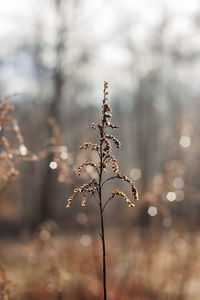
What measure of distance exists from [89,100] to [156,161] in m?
19.5

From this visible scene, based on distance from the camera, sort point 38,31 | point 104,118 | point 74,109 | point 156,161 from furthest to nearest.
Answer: point 156,161, point 74,109, point 38,31, point 104,118

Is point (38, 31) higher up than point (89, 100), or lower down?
lower down

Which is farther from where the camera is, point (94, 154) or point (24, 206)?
point (24, 206)

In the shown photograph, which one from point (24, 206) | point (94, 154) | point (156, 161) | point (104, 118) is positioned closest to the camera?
point (104, 118)

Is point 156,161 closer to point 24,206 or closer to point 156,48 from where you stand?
point 24,206

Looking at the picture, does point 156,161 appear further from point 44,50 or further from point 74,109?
point 44,50

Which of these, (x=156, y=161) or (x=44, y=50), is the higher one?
(x=156, y=161)

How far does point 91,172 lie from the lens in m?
2.73

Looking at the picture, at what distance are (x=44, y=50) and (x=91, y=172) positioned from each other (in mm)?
10937

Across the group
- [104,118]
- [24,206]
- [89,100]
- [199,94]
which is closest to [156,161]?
[199,94]

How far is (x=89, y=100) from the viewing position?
55.6ft

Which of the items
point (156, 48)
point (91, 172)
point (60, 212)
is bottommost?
point (91, 172)

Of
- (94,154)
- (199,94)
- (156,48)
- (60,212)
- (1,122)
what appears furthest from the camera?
(199,94)

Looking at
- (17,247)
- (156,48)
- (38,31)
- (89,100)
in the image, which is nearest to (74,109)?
(89,100)
